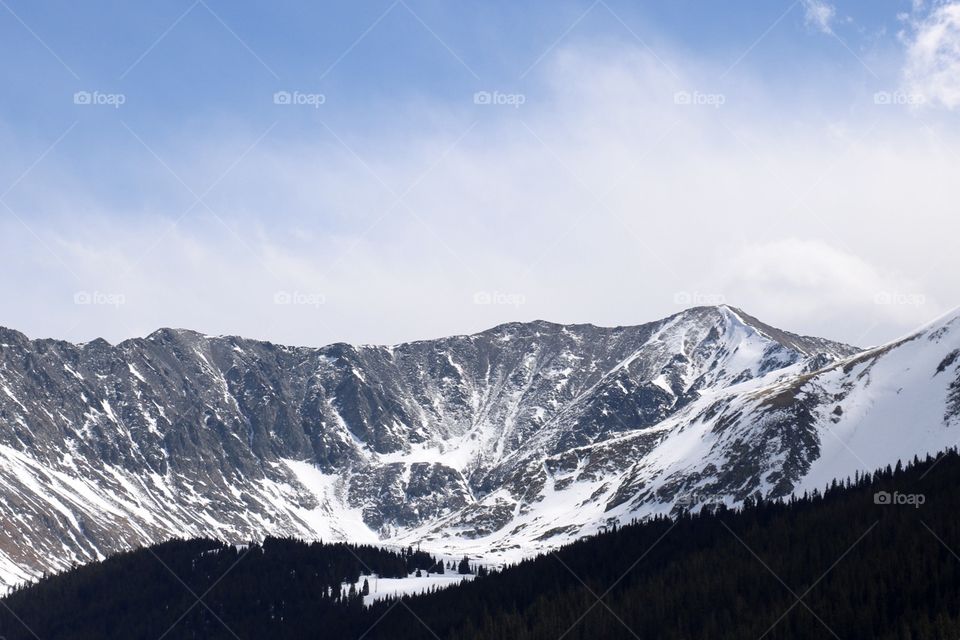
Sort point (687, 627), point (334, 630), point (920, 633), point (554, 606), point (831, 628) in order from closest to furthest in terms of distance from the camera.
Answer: point (920, 633), point (831, 628), point (687, 627), point (554, 606), point (334, 630)

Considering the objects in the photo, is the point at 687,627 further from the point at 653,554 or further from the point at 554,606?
the point at 653,554

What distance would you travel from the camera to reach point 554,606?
546 ft

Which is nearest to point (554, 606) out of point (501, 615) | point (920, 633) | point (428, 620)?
point (501, 615)

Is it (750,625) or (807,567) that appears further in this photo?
(807,567)

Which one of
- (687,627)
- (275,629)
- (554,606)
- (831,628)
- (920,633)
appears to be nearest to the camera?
(920,633)

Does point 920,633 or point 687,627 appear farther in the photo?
point 687,627

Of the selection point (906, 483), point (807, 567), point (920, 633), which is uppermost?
point (906, 483)

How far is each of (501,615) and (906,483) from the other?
233 ft

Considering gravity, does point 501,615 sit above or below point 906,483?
below

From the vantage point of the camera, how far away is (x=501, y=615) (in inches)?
6604

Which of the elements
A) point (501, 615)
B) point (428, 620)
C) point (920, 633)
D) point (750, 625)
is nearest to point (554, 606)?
point (501, 615)

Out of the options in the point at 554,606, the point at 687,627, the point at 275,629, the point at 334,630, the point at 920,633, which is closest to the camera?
the point at 920,633

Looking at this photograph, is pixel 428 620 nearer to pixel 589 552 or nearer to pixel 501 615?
pixel 501 615

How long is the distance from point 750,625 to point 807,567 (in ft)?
62.9
